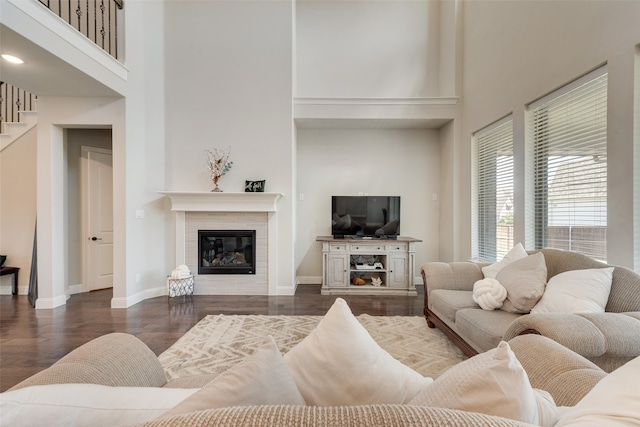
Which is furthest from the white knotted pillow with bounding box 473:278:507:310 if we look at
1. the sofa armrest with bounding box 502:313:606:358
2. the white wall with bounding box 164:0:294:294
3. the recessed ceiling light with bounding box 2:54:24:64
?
the recessed ceiling light with bounding box 2:54:24:64

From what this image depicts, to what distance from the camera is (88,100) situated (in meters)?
3.68

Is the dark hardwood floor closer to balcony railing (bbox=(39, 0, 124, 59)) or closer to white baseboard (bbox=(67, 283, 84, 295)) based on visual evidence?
white baseboard (bbox=(67, 283, 84, 295))

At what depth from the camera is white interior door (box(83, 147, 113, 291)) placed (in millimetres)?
4355

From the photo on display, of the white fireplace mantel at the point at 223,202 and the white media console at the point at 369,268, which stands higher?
the white fireplace mantel at the point at 223,202

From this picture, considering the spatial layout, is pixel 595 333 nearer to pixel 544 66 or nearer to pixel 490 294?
pixel 490 294

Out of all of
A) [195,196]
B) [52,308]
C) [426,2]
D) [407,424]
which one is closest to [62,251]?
[52,308]

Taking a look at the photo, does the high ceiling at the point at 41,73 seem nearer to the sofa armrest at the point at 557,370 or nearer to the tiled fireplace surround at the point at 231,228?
the tiled fireplace surround at the point at 231,228

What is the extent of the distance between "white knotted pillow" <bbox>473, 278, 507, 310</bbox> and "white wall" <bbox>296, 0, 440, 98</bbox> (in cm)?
362

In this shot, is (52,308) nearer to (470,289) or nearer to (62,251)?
(62,251)

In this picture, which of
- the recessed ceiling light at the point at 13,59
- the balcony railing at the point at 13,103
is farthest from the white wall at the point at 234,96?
the balcony railing at the point at 13,103

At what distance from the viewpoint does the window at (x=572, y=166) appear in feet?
7.13

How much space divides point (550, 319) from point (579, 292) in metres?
0.54

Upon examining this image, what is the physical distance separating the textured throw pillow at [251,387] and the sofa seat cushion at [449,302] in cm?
A: 214

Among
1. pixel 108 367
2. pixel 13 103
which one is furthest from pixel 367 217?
pixel 13 103
